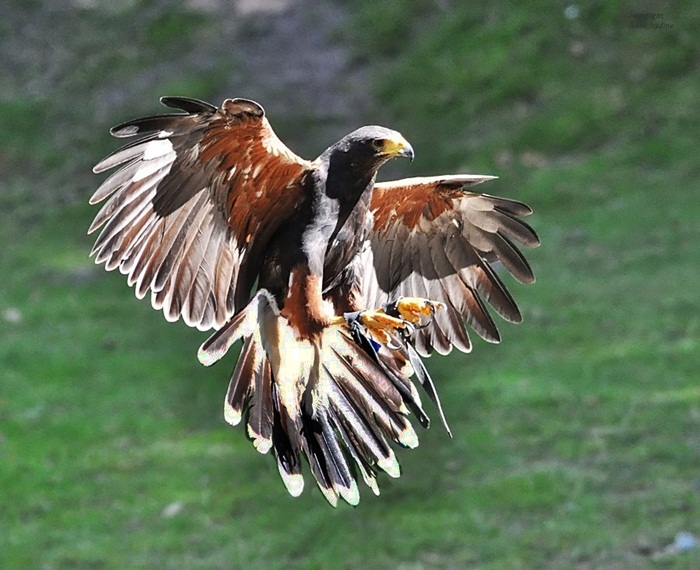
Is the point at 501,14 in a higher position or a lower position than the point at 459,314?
higher

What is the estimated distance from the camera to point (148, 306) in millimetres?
14836

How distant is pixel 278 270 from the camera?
555 centimetres

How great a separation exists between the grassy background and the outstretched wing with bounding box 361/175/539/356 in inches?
145

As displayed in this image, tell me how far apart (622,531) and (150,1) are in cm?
1406

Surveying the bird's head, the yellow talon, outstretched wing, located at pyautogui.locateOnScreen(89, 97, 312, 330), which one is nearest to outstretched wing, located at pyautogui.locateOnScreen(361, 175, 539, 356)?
outstretched wing, located at pyautogui.locateOnScreen(89, 97, 312, 330)

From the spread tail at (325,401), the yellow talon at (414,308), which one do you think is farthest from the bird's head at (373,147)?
the spread tail at (325,401)

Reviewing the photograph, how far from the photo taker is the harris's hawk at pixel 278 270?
5250 millimetres

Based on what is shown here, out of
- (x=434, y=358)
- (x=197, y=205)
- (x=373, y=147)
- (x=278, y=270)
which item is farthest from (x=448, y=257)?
(x=434, y=358)

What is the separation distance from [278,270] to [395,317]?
64cm

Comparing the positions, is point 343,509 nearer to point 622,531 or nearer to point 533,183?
point 622,531

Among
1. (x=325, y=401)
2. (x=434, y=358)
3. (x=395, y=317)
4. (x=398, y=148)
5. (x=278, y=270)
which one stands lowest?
(x=434, y=358)

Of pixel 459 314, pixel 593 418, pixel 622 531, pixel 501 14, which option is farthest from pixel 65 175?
pixel 459 314

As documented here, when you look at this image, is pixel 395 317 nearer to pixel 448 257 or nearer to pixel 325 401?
pixel 325 401

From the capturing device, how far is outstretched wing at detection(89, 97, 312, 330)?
214 inches
